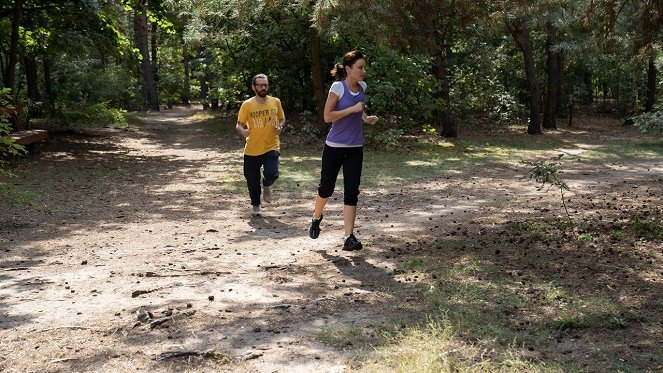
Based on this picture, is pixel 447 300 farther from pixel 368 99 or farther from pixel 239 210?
pixel 368 99

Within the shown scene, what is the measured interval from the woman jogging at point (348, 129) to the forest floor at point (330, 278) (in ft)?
1.94

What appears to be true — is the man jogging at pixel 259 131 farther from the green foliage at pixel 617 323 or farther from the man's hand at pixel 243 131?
the green foliage at pixel 617 323

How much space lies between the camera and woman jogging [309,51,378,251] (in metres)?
6.94

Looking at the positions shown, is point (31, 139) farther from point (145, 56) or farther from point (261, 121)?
point (145, 56)

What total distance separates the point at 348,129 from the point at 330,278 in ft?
5.36

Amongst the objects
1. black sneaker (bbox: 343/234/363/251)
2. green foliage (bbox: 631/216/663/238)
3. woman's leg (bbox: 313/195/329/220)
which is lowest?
black sneaker (bbox: 343/234/363/251)

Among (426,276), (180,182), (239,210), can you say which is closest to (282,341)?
(426,276)

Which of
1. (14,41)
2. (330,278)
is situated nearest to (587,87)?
(14,41)

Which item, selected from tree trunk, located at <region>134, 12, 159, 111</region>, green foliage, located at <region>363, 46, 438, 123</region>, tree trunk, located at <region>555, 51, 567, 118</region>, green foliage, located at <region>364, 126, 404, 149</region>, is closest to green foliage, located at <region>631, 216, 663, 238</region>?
green foliage, located at <region>364, 126, 404, 149</region>

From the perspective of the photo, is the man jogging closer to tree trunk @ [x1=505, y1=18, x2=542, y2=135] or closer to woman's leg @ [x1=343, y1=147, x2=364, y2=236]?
woman's leg @ [x1=343, y1=147, x2=364, y2=236]

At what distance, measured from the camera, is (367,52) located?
19766mm

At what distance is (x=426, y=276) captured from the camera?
6.15m

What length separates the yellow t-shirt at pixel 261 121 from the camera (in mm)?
9492

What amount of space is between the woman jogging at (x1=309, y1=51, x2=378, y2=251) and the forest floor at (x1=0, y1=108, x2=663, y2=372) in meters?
0.59
